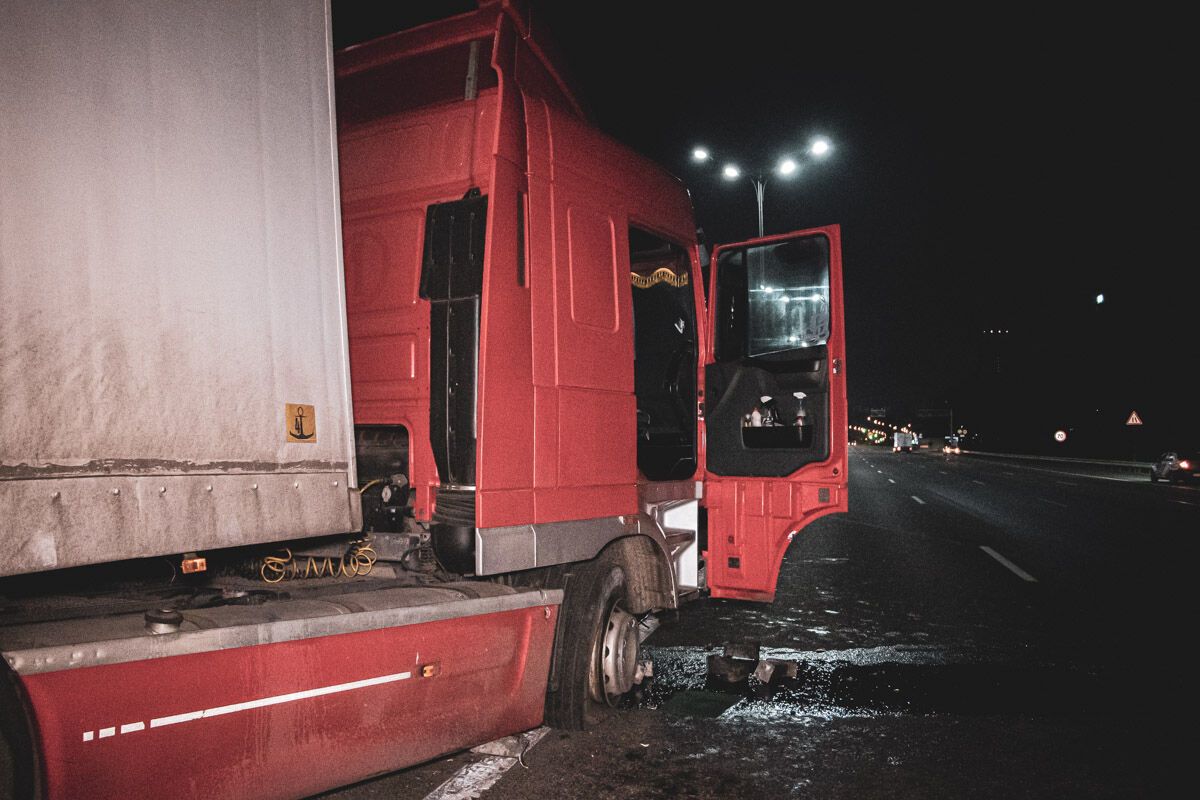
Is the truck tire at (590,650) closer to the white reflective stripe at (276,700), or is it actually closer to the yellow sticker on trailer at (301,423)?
the white reflective stripe at (276,700)

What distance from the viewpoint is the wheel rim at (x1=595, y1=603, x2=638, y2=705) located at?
4125 mm

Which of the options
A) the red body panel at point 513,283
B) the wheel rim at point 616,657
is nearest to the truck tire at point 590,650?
the wheel rim at point 616,657

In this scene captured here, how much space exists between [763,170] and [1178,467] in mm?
18982

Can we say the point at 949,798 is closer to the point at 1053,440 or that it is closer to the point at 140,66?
the point at 140,66

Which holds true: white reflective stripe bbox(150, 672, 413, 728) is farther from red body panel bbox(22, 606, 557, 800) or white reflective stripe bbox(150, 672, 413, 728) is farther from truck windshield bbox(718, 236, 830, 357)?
truck windshield bbox(718, 236, 830, 357)

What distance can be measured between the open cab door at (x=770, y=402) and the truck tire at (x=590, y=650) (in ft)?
4.13

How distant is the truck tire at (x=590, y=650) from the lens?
3861mm

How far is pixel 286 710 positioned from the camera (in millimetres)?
2588

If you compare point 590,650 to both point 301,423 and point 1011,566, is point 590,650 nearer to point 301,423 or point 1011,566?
point 301,423

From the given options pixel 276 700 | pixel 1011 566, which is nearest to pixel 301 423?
pixel 276 700

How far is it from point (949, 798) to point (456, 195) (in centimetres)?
339

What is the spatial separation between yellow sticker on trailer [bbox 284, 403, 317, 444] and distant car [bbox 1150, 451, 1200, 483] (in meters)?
30.8

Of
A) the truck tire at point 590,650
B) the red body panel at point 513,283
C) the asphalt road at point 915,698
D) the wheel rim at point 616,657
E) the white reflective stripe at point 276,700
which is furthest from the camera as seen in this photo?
the wheel rim at point 616,657

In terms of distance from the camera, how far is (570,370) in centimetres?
366
